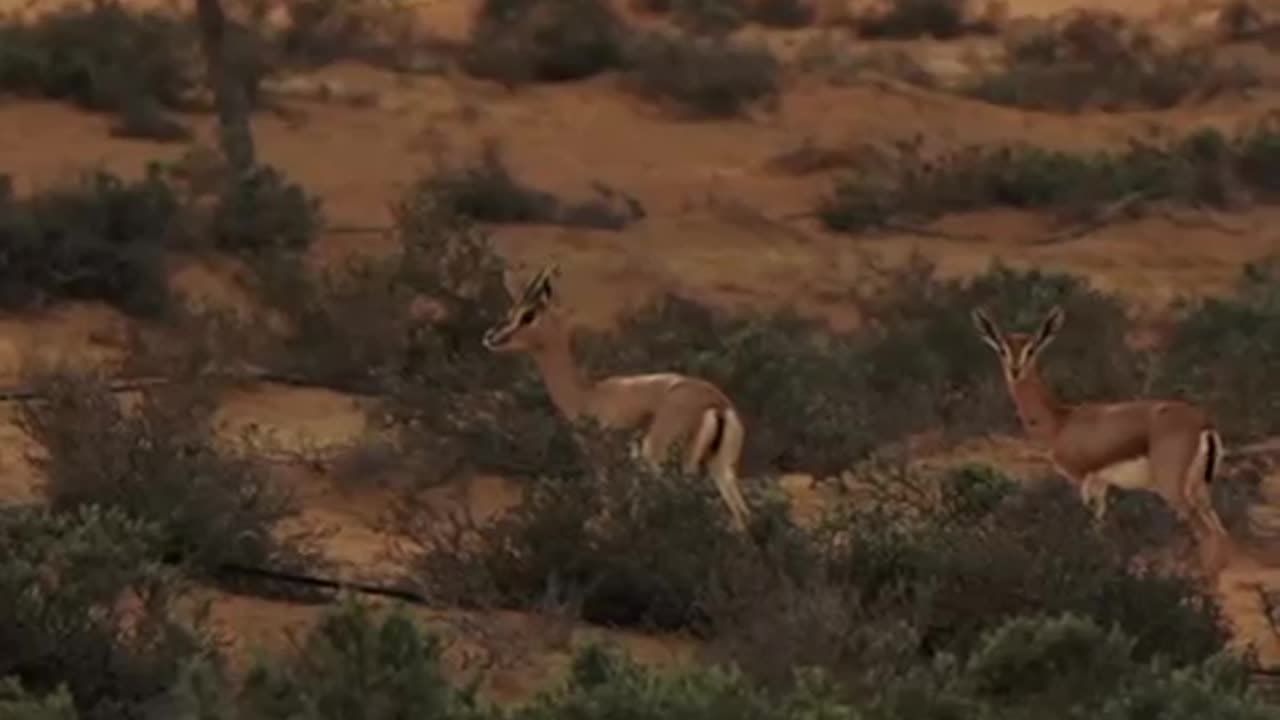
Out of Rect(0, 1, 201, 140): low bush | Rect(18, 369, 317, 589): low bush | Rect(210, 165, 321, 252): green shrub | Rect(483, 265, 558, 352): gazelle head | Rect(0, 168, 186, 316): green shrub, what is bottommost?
Rect(0, 1, 201, 140): low bush

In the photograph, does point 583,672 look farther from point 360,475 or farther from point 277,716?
point 360,475

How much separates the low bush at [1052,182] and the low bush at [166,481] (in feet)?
42.0

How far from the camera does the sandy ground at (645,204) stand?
54.6ft

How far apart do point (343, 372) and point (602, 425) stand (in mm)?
4751

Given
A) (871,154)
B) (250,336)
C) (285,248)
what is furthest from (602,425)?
(871,154)

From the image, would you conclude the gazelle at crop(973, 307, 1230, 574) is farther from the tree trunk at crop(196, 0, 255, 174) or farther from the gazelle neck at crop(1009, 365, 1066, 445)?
the tree trunk at crop(196, 0, 255, 174)

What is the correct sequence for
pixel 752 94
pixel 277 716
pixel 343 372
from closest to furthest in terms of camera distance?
1. pixel 277 716
2. pixel 343 372
3. pixel 752 94

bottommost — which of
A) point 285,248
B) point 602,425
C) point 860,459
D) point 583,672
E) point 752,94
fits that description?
point 752,94

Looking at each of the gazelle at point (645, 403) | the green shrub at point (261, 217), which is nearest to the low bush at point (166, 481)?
the gazelle at point (645, 403)

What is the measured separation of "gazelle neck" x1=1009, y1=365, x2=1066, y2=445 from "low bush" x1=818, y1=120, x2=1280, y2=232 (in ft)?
36.2

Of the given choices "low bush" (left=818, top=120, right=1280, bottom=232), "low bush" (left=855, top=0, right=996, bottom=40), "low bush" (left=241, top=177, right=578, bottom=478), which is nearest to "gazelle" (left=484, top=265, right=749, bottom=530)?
"low bush" (left=241, top=177, right=578, bottom=478)

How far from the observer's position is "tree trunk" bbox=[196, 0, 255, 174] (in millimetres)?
23453

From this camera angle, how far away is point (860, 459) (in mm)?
15492

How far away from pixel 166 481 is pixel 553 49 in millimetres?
21580
